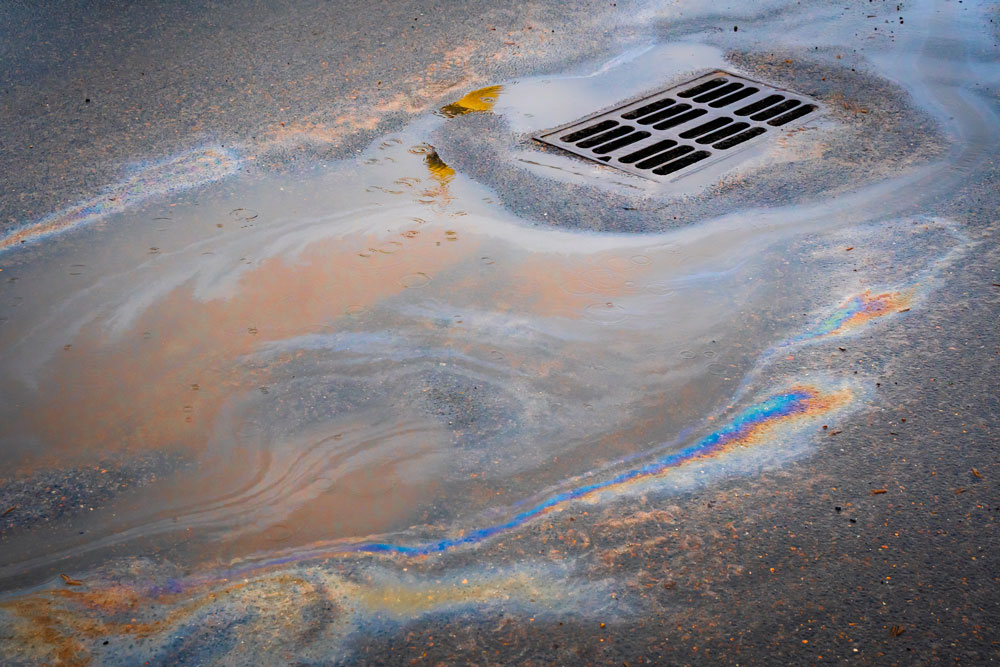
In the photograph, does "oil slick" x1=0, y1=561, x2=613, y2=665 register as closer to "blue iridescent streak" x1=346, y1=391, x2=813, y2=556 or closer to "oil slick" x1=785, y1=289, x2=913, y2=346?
"blue iridescent streak" x1=346, y1=391, x2=813, y2=556

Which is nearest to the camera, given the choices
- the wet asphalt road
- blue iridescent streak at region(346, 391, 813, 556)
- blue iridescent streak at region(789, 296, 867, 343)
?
the wet asphalt road

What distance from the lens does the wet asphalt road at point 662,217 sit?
243 centimetres

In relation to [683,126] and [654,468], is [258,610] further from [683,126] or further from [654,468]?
[683,126]

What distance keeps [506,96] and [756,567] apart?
3.84 m

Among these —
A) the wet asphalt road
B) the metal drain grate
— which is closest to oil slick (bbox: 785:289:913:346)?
the wet asphalt road

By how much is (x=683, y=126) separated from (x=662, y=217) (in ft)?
3.63

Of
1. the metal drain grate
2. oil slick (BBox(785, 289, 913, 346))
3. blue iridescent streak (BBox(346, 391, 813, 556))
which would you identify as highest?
the metal drain grate

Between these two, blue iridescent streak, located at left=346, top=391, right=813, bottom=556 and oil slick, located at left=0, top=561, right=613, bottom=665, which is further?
blue iridescent streak, located at left=346, top=391, right=813, bottom=556

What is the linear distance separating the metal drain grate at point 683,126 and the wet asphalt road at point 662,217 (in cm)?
32

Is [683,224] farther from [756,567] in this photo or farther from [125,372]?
[125,372]

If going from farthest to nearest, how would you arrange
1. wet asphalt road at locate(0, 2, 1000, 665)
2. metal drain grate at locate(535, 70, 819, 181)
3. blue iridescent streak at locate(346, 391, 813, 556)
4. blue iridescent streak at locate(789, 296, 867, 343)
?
metal drain grate at locate(535, 70, 819, 181) < blue iridescent streak at locate(789, 296, 867, 343) < blue iridescent streak at locate(346, 391, 813, 556) < wet asphalt road at locate(0, 2, 1000, 665)

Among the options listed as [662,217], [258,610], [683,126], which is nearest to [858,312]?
[662,217]

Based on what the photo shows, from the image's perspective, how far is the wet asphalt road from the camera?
7.97 ft

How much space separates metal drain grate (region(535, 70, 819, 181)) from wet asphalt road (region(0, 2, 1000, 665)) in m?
0.32
